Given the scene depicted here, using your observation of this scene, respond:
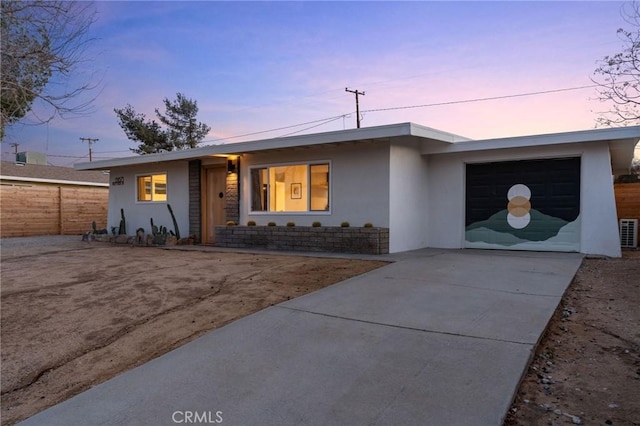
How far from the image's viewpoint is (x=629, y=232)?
12023mm

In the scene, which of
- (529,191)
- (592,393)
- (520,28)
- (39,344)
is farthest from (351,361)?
(520,28)

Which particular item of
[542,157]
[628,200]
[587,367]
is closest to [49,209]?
[542,157]

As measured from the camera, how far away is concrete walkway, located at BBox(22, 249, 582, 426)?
2.59 meters

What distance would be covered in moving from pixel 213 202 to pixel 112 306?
26.2 ft

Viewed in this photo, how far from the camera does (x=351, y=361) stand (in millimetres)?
3277

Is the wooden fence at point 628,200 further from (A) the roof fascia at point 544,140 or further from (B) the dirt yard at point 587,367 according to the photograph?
(B) the dirt yard at point 587,367

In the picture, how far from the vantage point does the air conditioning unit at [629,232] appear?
1193 cm

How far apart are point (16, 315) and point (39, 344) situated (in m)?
1.18

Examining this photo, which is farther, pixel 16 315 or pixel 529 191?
pixel 529 191

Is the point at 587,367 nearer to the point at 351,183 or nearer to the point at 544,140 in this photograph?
the point at 544,140

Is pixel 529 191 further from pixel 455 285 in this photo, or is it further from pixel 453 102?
pixel 453 102

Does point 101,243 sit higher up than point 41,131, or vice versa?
point 41,131

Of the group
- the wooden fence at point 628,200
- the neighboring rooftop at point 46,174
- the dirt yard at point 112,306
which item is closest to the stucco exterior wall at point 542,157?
the dirt yard at point 112,306

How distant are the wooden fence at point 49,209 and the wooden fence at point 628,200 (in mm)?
21046
